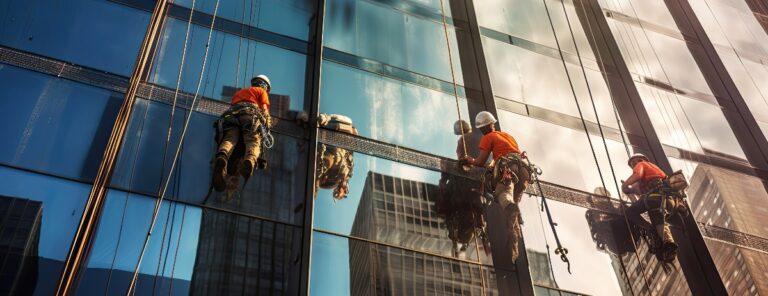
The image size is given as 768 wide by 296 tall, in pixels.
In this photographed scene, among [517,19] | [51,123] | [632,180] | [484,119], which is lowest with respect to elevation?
[51,123]

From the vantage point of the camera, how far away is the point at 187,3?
9.46 meters

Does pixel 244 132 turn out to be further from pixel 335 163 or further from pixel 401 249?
pixel 401 249

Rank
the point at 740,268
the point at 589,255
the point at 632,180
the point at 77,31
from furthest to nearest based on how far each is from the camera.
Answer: the point at 740,268 → the point at 632,180 → the point at 589,255 → the point at 77,31

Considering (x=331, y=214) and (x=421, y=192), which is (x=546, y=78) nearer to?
(x=421, y=192)

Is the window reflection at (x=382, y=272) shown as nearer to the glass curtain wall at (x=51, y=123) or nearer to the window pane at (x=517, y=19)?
the glass curtain wall at (x=51, y=123)

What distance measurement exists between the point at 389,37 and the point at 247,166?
4.40 m

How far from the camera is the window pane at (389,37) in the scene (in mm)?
10336

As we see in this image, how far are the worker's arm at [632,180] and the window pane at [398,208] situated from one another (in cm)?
265

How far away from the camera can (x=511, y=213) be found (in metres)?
8.45

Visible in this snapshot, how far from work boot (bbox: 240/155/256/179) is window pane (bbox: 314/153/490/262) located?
98 centimetres

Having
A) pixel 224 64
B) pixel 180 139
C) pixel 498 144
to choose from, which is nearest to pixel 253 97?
pixel 180 139

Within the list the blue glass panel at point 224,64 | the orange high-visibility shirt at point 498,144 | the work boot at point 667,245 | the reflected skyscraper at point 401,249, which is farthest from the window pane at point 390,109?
the work boot at point 667,245

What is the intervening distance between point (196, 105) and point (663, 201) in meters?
6.67

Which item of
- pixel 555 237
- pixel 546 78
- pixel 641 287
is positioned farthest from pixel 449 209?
pixel 546 78
